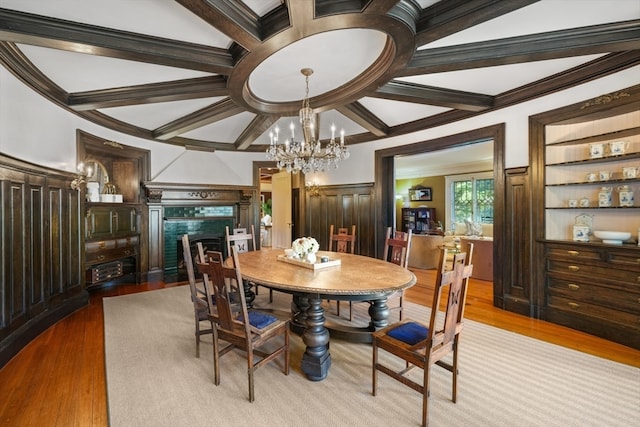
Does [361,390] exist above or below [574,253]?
below

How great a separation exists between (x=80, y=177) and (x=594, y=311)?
6138 mm

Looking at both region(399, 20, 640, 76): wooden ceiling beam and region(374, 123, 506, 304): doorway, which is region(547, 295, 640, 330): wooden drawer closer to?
region(374, 123, 506, 304): doorway

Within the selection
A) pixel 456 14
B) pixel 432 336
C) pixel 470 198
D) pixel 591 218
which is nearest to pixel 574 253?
pixel 591 218

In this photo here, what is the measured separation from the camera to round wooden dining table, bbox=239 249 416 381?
2.17 meters

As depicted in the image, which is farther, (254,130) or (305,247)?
(254,130)

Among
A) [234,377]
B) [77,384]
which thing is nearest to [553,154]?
[234,377]

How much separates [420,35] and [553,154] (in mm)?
2409

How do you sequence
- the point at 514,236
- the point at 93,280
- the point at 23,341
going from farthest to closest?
the point at 93,280 < the point at 514,236 < the point at 23,341

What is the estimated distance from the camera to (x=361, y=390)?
215cm

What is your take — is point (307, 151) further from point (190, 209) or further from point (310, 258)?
point (190, 209)

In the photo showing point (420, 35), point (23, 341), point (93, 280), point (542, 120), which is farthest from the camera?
point (93, 280)

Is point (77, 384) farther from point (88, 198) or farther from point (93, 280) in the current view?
point (88, 198)

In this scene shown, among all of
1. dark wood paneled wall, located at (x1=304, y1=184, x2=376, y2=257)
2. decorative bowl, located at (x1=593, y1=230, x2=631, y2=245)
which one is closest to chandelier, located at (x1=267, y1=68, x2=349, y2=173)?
dark wood paneled wall, located at (x1=304, y1=184, x2=376, y2=257)

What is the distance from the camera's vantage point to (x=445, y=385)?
86.5 inches
